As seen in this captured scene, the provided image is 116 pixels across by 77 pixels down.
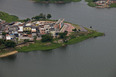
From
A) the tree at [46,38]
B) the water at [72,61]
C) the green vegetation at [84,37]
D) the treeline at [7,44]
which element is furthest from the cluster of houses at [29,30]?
the water at [72,61]

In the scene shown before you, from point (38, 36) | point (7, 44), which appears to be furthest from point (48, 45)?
point (7, 44)

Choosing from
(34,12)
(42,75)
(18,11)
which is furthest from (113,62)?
(18,11)

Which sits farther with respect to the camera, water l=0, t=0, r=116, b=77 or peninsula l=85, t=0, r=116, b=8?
peninsula l=85, t=0, r=116, b=8

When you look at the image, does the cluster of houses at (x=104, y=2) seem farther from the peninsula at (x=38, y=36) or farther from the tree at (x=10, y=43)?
the tree at (x=10, y=43)

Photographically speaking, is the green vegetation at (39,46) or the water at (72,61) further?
the green vegetation at (39,46)

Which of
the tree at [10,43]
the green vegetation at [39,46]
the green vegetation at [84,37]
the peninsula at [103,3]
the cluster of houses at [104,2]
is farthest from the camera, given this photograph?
the cluster of houses at [104,2]

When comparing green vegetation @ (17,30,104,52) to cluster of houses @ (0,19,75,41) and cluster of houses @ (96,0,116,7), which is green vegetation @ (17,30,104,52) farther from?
cluster of houses @ (96,0,116,7)

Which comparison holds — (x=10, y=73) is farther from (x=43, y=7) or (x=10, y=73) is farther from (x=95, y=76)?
(x=43, y=7)

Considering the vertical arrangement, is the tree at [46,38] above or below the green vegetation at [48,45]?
above

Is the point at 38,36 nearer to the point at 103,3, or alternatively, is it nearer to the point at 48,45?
the point at 48,45

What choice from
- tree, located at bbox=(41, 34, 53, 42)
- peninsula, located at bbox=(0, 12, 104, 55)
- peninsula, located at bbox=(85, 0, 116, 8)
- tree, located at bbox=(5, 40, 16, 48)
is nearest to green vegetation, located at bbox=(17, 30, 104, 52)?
peninsula, located at bbox=(0, 12, 104, 55)
